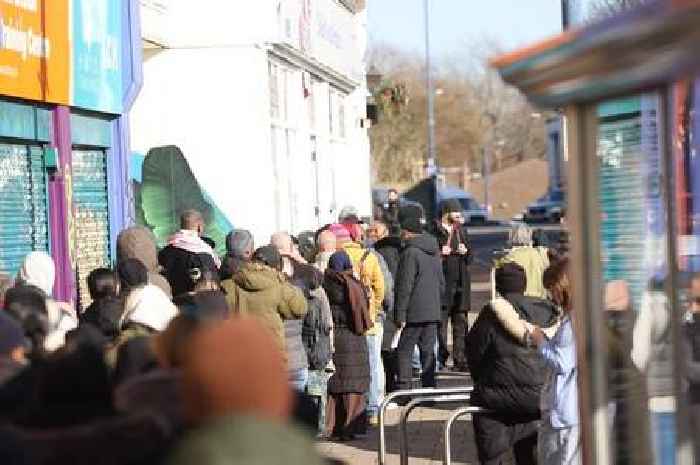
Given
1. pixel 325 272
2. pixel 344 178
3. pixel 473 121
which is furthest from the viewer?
pixel 473 121

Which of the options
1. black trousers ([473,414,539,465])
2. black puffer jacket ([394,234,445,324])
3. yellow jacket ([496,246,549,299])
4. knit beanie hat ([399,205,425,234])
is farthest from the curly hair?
knit beanie hat ([399,205,425,234])

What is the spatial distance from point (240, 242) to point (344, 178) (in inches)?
841

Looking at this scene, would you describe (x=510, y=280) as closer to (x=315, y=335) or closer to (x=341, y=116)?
(x=315, y=335)

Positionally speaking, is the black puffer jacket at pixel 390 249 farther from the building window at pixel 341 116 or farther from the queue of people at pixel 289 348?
the building window at pixel 341 116

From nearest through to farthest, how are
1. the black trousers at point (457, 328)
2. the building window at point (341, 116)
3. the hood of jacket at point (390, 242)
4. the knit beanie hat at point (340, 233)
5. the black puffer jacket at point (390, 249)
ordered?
the knit beanie hat at point (340, 233), the black puffer jacket at point (390, 249), the hood of jacket at point (390, 242), the black trousers at point (457, 328), the building window at point (341, 116)

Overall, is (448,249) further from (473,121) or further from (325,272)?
(473,121)

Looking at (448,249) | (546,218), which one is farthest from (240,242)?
(546,218)

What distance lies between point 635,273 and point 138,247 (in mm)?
7009

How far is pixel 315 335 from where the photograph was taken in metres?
13.8

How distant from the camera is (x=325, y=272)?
1494cm

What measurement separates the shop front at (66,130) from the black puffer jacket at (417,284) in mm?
2799

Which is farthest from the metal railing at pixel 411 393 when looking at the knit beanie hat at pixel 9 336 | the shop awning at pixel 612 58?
the shop awning at pixel 612 58

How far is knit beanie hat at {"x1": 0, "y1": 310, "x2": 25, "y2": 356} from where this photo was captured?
5246mm

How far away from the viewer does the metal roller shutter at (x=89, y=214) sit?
52.9 feet
